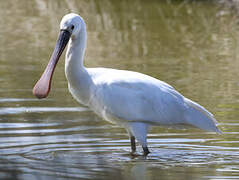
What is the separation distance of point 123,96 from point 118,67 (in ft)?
17.5

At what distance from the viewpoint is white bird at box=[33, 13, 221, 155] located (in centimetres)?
939

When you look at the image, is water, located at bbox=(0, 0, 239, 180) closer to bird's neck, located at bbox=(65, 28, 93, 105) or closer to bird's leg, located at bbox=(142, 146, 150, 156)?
bird's leg, located at bbox=(142, 146, 150, 156)

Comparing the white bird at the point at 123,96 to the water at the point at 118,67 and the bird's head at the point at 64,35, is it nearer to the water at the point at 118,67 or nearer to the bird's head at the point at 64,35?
Result: the bird's head at the point at 64,35

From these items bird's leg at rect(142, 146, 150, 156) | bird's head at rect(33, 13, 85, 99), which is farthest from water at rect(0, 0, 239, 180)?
bird's head at rect(33, 13, 85, 99)

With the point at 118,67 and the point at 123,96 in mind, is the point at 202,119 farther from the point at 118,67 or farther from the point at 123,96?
the point at 118,67

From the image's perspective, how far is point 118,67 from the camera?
1481cm

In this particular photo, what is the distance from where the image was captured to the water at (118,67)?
8.65 metres

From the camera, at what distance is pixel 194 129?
10750 millimetres

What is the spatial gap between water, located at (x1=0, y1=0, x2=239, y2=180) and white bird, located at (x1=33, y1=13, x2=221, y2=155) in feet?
1.14

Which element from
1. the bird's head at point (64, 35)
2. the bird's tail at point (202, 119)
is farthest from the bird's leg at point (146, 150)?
the bird's head at point (64, 35)

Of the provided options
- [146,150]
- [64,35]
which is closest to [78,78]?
[64,35]

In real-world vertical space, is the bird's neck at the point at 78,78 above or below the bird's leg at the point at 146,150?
above

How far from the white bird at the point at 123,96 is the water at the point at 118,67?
0.35m

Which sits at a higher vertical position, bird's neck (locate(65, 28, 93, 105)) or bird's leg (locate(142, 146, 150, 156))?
bird's neck (locate(65, 28, 93, 105))
